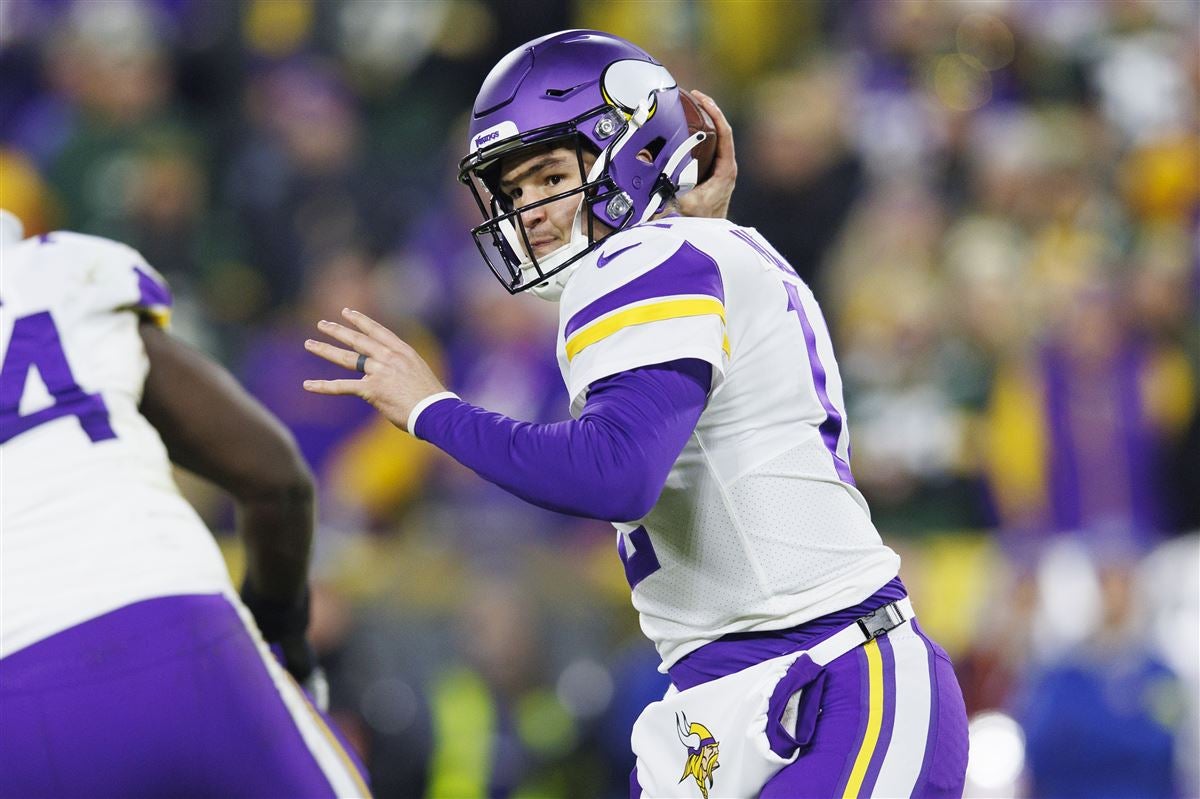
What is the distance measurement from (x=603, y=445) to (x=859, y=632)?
0.64 meters

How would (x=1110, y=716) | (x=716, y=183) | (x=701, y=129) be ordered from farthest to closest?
(x=1110, y=716)
(x=716, y=183)
(x=701, y=129)

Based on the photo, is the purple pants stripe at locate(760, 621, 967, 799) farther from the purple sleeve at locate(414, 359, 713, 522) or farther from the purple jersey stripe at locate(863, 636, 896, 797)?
the purple sleeve at locate(414, 359, 713, 522)

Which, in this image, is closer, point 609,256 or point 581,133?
point 609,256

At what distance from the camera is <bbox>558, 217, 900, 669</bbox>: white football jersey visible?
290cm

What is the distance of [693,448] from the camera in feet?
9.82

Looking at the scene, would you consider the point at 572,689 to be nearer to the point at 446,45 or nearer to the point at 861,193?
the point at 861,193

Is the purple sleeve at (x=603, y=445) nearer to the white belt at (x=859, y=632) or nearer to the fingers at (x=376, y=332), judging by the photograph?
the fingers at (x=376, y=332)

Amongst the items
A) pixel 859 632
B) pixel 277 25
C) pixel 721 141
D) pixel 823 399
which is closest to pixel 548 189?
pixel 721 141

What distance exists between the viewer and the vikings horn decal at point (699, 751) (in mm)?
2988

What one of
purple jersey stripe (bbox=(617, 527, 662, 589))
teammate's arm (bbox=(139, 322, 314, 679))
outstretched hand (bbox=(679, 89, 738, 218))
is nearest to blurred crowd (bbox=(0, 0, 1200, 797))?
teammate's arm (bbox=(139, 322, 314, 679))

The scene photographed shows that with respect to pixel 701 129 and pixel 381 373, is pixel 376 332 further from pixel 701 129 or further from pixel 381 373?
pixel 701 129

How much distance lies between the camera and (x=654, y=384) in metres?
2.74

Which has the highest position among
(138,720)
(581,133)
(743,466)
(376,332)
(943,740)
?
(581,133)

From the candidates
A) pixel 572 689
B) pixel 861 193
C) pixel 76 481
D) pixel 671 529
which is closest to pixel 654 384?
pixel 671 529
